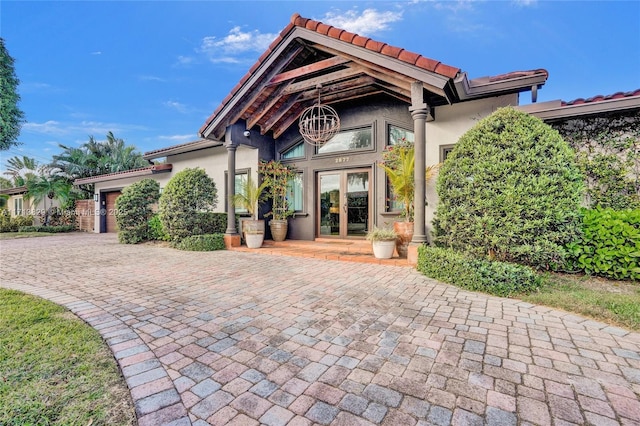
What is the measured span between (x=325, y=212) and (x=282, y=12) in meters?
6.43

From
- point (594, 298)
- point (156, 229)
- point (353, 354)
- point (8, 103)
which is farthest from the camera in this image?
point (8, 103)

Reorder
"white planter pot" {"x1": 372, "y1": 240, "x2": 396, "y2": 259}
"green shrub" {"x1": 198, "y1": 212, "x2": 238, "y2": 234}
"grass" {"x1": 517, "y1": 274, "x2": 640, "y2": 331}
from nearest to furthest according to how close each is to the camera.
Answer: "grass" {"x1": 517, "y1": 274, "x2": 640, "y2": 331} < "white planter pot" {"x1": 372, "y1": 240, "x2": 396, "y2": 259} < "green shrub" {"x1": 198, "y1": 212, "x2": 238, "y2": 234}

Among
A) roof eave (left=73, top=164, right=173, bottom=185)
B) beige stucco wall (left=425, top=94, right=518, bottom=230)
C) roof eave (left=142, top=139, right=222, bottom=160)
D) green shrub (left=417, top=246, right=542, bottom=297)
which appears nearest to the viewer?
green shrub (left=417, top=246, right=542, bottom=297)

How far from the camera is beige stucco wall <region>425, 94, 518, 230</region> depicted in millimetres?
5832

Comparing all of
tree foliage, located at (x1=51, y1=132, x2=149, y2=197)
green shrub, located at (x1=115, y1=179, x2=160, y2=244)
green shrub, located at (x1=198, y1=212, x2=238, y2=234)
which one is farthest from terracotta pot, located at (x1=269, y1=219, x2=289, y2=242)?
tree foliage, located at (x1=51, y1=132, x2=149, y2=197)

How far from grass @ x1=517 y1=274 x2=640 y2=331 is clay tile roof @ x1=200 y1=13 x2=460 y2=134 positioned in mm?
3489

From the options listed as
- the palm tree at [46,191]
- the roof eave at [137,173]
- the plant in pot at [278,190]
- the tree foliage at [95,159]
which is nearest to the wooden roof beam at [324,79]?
the plant in pot at [278,190]

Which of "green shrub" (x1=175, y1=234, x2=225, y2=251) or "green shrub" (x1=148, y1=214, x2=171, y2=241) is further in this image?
"green shrub" (x1=148, y1=214, x2=171, y2=241)

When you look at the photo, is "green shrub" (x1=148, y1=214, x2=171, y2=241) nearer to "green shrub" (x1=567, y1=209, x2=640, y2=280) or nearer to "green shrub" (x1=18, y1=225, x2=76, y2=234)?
"green shrub" (x1=18, y1=225, x2=76, y2=234)

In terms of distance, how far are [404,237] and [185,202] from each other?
5896mm

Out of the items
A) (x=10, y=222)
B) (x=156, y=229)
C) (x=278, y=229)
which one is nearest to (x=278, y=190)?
(x=278, y=229)

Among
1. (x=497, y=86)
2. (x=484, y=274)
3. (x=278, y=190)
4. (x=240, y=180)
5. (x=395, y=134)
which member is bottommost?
(x=484, y=274)

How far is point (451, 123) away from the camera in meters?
6.27

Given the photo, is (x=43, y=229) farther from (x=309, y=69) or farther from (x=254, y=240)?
(x=309, y=69)
